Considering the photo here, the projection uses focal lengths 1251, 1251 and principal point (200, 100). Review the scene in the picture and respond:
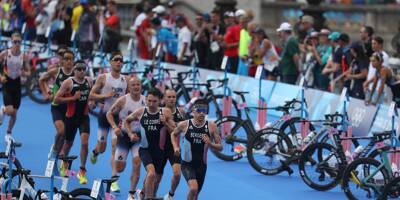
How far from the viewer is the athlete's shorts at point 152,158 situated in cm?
1756

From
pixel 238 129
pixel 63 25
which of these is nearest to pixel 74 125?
pixel 238 129

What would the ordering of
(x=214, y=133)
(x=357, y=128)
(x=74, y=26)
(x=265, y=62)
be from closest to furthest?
(x=214, y=133)
(x=357, y=128)
(x=265, y=62)
(x=74, y=26)

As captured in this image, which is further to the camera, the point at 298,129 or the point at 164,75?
the point at 164,75

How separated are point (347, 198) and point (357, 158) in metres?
0.64

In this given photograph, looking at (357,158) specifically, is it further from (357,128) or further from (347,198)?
(357,128)

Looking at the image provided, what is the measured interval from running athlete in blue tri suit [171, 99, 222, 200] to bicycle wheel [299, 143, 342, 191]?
3.12 m

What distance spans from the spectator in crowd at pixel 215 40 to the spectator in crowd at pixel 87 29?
3834 millimetres

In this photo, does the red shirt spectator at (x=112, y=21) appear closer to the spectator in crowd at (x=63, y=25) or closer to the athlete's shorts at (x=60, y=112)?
the spectator in crowd at (x=63, y=25)

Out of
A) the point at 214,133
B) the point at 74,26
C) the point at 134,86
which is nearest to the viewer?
the point at 214,133

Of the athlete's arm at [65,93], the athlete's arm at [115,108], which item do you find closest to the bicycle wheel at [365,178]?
the athlete's arm at [115,108]

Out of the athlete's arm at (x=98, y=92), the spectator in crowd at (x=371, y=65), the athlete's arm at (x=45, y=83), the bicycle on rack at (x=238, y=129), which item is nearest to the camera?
the athlete's arm at (x=98, y=92)

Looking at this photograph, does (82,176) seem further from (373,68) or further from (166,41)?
(166,41)

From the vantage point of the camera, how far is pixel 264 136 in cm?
2147

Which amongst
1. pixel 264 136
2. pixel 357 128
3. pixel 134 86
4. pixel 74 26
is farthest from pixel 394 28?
pixel 134 86
